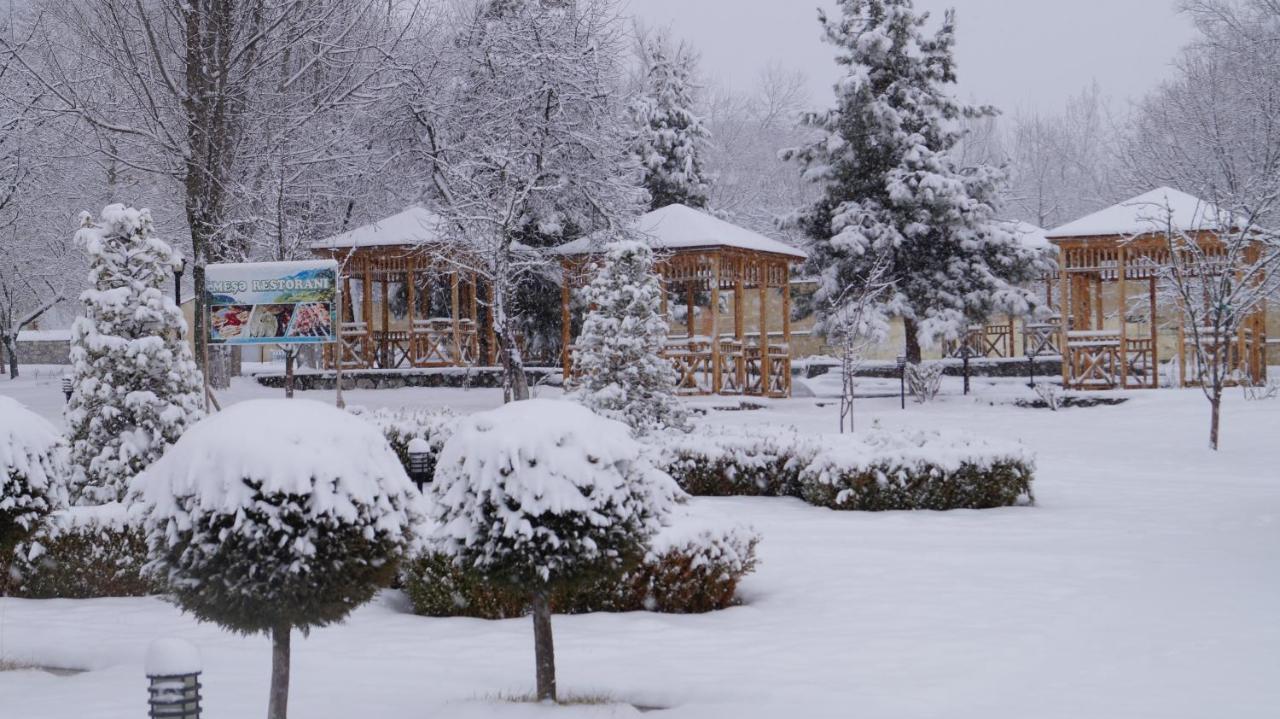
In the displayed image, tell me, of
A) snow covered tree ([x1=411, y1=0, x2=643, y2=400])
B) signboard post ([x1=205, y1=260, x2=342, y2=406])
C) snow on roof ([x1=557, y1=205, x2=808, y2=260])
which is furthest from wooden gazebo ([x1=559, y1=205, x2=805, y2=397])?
signboard post ([x1=205, y1=260, x2=342, y2=406])

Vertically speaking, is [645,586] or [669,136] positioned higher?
[669,136]

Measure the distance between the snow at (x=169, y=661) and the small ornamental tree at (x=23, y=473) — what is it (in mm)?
2492

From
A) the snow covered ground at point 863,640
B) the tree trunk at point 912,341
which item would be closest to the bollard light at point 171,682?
the snow covered ground at point 863,640

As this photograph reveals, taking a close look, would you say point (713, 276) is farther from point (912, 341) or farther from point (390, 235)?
point (390, 235)

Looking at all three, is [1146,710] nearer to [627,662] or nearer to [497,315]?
[627,662]

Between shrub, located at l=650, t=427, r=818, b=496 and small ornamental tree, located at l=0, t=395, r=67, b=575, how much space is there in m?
7.11

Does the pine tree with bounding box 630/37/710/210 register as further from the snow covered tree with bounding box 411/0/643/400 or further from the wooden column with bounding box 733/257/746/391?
the wooden column with bounding box 733/257/746/391

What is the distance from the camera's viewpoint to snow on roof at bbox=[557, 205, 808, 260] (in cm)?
2284

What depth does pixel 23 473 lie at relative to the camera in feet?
21.2

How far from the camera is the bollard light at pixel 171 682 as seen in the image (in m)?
4.39

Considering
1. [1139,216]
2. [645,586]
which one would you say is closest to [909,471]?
[645,586]

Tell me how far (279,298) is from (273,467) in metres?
11.1

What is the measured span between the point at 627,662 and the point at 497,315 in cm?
1485

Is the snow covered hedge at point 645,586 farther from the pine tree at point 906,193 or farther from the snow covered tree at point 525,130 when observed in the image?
the pine tree at point 906,193
